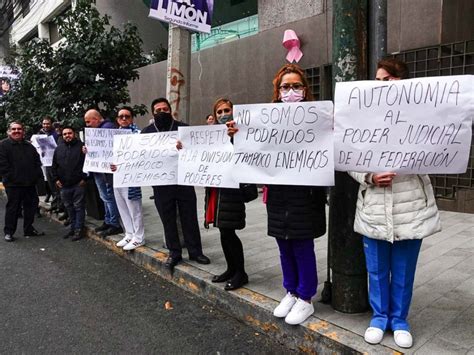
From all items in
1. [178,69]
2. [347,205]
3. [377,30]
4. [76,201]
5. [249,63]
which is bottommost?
[76,201]

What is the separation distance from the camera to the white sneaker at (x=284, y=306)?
3.26m

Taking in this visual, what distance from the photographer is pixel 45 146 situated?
830 cm

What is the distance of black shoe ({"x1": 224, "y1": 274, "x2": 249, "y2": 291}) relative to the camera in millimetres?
3857

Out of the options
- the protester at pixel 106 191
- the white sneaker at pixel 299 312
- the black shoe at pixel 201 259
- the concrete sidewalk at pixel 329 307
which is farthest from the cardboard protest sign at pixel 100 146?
the white sneaker at pixel 299 312

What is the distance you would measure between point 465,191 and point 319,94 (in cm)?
344

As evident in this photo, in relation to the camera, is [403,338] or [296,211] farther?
[296,211]

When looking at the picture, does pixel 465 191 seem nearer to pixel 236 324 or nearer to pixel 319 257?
pixel 319 257

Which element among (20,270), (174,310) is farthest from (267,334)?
(20,270)

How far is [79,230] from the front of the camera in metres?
6.76

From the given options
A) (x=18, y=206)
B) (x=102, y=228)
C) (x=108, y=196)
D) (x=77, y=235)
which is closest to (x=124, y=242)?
(x=108, y=196)

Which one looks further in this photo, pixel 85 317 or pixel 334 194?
pixel 85 317

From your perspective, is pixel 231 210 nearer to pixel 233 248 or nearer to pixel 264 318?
pixel 233 248

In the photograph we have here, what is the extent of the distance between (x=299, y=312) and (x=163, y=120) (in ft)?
8.55

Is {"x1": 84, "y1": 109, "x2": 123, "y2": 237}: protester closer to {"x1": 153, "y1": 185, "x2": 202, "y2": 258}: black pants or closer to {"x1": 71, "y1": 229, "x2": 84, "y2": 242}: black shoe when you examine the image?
{"x1": 71, "y1": 229, "x2": 84, "y2": 242}: black shoe
